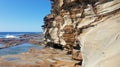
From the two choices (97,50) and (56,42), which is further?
(56,42)

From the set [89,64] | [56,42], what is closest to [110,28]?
[89,64]

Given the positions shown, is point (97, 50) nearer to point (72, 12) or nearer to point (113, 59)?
point (113, 59)

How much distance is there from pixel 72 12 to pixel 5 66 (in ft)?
26.9

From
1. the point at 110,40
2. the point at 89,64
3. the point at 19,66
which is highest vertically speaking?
the point at 110,40

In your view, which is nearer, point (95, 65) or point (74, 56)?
point (95, 65)

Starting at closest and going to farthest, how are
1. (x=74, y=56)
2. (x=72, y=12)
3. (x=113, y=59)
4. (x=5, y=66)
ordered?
(x=113, y=59), (x=5, y=66), (x=74, y=56), (x=72, y=12)

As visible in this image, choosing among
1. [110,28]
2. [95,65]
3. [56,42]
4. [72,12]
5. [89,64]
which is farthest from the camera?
[56,42]

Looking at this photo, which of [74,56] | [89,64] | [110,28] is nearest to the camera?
[89,64]

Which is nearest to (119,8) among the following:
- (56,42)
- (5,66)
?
(5,66)

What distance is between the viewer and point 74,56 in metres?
15.6

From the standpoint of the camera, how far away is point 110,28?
8195mm

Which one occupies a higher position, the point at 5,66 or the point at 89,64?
the point at 89,64

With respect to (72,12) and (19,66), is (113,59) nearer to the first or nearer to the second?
(19,66)

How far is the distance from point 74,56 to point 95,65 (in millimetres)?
8591
